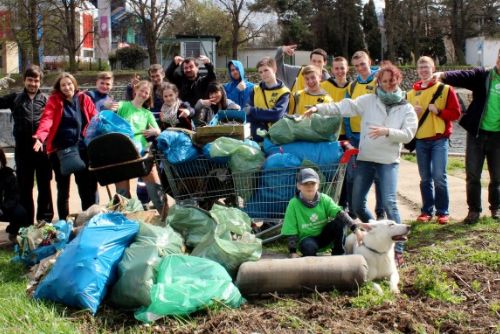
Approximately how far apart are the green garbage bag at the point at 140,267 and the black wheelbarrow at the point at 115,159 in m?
0.88

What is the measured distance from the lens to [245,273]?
162 inches

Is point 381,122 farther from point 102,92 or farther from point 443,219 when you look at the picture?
point 102,92

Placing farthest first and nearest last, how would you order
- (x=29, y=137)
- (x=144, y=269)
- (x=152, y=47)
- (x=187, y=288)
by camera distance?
(x=152, y=47) < (x=29, y=137) < (x=144, y=269) < (x=187, y=288)

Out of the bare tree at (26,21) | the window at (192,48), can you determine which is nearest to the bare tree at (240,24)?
the window at (192,48)

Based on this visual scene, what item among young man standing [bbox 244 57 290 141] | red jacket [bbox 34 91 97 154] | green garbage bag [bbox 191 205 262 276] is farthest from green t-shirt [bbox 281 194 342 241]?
red jacket [bbox 34 91 97 154]

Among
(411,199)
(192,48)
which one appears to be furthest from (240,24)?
(411,199)

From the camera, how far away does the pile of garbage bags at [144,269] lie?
12.7 feet

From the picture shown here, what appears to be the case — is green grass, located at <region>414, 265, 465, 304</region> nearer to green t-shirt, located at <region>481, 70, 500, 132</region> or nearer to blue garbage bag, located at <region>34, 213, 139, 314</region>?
blue garbage bag, located at <region>34, 213, 139, 314</region>

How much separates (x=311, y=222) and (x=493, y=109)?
2638mm

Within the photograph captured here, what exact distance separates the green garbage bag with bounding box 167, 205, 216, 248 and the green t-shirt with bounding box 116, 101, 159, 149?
3.51 feet

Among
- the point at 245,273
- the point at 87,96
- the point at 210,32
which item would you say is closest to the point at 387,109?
the point at 245,273

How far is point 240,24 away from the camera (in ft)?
142

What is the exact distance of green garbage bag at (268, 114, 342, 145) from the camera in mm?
5188

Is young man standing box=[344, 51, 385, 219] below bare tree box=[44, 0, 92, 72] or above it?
below
